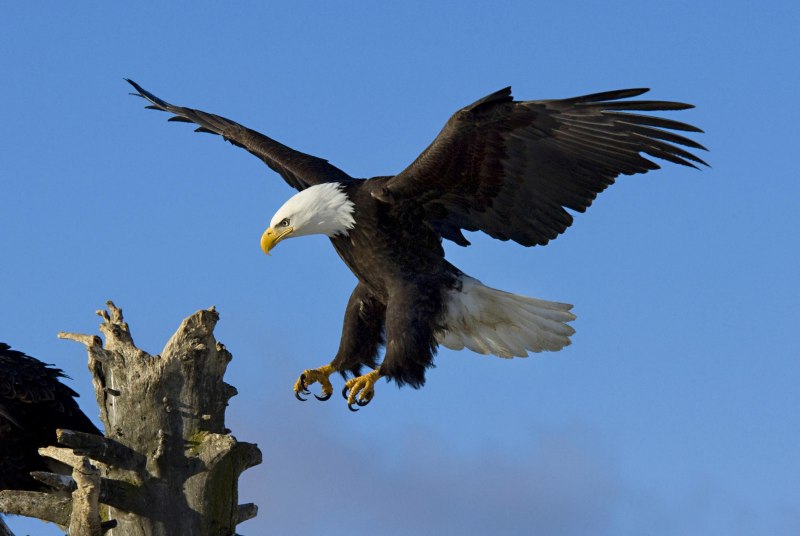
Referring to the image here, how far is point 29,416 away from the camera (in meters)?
7.22

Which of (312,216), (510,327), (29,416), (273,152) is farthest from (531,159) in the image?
(29,416)

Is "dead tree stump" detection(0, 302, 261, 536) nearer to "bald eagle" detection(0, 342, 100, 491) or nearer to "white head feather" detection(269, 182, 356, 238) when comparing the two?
"bald eagle" detection(0, 342, 100, 491)

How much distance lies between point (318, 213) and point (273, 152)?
1464mm

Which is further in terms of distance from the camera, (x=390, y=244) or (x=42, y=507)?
(x=390, y=244)

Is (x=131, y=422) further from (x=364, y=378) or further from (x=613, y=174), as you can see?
(x=613, y=174)

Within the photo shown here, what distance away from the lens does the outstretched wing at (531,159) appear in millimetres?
7348

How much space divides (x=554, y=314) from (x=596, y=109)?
1.73 metres

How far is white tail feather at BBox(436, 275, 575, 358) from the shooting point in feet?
26.6

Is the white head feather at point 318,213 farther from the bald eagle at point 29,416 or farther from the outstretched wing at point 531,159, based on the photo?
the bald eagle at point 29,416

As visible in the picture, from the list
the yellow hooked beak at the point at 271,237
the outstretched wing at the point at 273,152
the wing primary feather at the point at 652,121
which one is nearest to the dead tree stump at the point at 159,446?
the yellow hooked beak at the point at 271,237

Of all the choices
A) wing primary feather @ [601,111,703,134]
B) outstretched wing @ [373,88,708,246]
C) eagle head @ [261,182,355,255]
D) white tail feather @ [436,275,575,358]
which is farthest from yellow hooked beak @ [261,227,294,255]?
wing primary feather @ [601,111,703,134]

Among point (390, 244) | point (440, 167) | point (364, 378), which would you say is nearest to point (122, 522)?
point (364, 378)

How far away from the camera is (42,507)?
6008mm

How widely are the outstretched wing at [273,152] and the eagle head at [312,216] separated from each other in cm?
65
